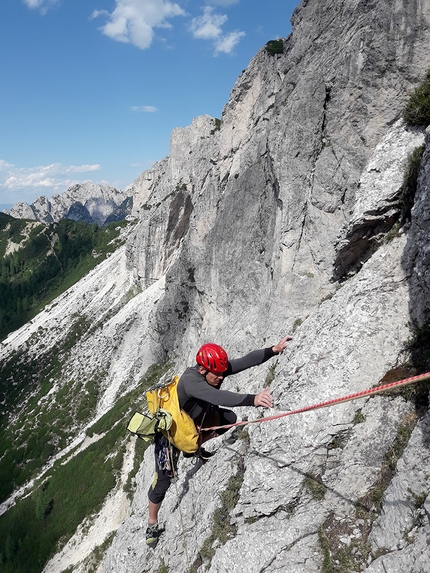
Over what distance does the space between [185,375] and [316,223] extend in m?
10.8

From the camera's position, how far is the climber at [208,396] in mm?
6324

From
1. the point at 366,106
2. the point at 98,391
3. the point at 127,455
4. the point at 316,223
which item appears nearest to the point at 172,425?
the point at 316,223

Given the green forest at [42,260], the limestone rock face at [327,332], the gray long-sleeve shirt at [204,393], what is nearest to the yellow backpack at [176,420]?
the gray long-sleeve shirt at [204,393]

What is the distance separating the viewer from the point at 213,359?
6.90m

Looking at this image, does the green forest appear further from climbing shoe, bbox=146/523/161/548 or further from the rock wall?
climbing shoe, bbox=146/523/161/548

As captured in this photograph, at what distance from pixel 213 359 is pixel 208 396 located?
748mm

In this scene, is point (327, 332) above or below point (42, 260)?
below

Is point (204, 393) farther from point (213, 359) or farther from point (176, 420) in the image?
point (176, 420)

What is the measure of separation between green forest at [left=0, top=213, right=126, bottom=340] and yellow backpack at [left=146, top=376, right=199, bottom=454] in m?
107

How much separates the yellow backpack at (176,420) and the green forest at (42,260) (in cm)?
10699

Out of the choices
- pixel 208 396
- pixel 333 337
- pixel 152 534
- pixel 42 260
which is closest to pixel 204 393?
pixel 208 396

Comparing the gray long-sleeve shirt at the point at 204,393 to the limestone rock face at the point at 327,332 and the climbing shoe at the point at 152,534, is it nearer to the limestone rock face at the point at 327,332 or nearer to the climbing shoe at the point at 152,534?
the limestone rock face at the point at 327,332

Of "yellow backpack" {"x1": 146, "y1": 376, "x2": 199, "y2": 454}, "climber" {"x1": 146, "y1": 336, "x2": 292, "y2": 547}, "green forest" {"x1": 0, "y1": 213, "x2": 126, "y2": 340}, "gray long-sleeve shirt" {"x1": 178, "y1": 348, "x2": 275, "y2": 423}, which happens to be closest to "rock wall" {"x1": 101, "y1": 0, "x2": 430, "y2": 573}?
"climber" {"x1": 146, "y1": 336, "x2": 292, "y2": 547}

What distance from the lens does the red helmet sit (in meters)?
6.91
